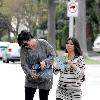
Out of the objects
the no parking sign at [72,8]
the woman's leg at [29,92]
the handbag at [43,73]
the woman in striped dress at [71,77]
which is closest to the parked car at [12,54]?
the no parking sign at [72,8]

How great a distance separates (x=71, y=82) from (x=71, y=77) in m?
0.07

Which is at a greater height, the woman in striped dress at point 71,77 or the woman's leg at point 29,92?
the woman in striped dress at point 71,77

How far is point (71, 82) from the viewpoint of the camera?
7547 mm

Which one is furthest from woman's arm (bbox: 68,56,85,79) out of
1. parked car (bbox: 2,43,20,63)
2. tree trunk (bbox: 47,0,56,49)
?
tree trunk (bbox: 47,0,56,49)

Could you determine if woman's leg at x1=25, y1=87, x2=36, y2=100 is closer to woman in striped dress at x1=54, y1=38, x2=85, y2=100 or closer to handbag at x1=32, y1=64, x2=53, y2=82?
handbag at x1=32, y1=64, x2=53, y2=82

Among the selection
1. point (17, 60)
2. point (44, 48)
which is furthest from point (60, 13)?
point (44, 48)

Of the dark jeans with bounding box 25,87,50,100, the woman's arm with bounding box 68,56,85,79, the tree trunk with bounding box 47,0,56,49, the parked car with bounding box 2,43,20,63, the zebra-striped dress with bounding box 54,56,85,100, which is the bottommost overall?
the parked car with bounding box 2,43,20,63

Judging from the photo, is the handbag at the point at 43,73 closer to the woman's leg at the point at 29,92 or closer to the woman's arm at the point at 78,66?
the woman's leg at the point at 29,92

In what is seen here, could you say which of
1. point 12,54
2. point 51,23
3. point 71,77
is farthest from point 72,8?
point 51,23

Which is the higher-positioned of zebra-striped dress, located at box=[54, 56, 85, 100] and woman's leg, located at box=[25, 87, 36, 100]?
zebra-striped dress, located at box=[54, 56, 85, 100]

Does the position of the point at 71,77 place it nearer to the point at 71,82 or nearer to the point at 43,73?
the point at 71,82

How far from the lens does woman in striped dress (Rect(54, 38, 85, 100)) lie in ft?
24.7

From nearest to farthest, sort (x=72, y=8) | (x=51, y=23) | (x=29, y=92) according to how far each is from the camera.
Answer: (x=29, y=92), (x=72, y=8), (x=51, y=23)

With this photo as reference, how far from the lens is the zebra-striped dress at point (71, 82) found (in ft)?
24.7
